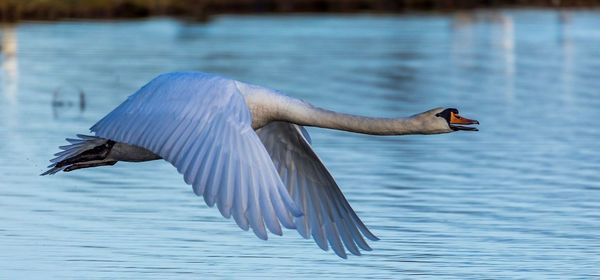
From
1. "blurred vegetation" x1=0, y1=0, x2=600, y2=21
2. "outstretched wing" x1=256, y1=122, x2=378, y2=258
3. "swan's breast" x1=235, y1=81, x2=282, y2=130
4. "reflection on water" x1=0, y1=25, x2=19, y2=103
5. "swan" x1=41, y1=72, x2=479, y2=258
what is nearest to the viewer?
"swan" x1=41, y1=72, x2=479, y2=258

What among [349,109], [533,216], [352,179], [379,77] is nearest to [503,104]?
[349,109]

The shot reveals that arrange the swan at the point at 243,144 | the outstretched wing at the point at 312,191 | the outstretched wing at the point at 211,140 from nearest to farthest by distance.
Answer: the outstretched wing at the point at 211,140 → the swan at the point at 243,144 → the outstretched wing at the point at 312,191

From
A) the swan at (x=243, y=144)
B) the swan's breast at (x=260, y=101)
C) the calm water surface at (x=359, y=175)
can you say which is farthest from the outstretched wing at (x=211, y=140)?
the calm water surface at (x=359, y=175)

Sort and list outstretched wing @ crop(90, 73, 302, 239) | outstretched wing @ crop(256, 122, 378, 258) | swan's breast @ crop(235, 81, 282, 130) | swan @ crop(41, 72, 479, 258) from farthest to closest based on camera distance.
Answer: outstretched wing @ crop(256, 122, 378, 258) < swan's breast @ crop(235, 81, 282, 130) < swan @ crop(41, 72, 479, 258) < outstretched wing @ crop(90, 73, 302, 239)

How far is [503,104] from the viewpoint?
955 inches

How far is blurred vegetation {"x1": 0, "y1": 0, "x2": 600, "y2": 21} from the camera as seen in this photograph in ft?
155

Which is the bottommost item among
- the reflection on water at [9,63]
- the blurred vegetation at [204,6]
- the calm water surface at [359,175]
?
the blurred vegetation at [204,6]

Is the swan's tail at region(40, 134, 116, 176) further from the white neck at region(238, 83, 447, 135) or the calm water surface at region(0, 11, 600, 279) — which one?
the white neck at region(238, 83, 447, 135)

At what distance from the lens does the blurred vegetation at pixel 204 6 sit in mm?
47275

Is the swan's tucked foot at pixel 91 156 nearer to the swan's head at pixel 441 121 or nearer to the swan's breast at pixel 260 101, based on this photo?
the swan's breast at pixel 260 101

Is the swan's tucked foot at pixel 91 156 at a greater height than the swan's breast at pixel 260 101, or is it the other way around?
the swan's breast at pixel 260 101

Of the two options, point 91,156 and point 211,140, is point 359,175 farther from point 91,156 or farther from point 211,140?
point 211,140

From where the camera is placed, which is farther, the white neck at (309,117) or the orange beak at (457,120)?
the white neck at (309,117)

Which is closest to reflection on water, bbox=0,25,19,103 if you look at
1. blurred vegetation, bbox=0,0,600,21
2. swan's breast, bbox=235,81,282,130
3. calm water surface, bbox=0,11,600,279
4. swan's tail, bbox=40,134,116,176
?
calm water surface, bbox=0,11,600,279
